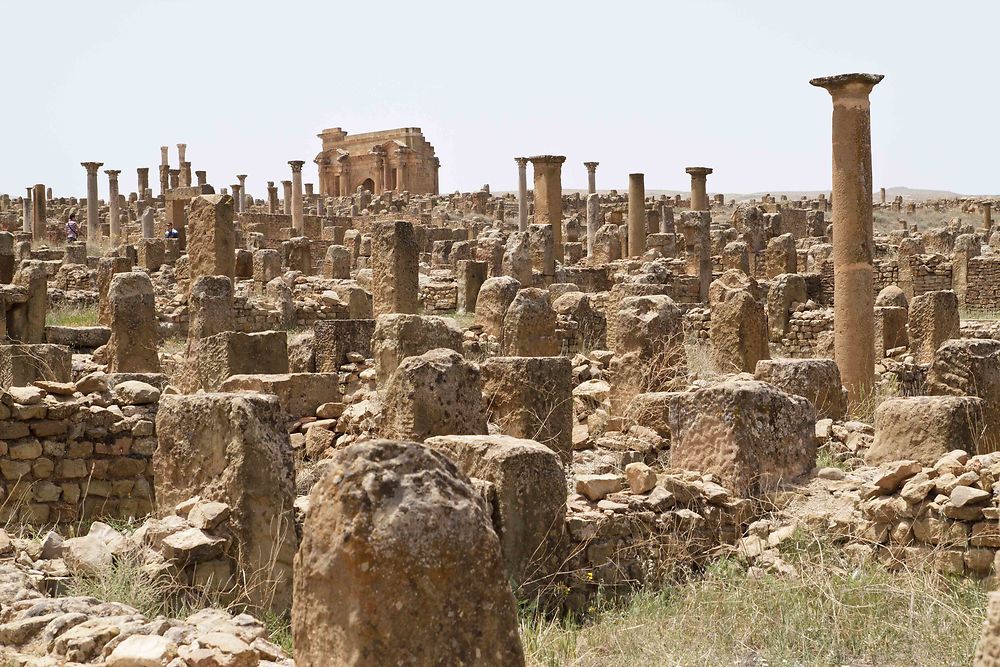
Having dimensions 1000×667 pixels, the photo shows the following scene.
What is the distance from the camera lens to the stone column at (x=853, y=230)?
11336 mm

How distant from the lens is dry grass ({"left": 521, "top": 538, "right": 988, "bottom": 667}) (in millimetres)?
4957

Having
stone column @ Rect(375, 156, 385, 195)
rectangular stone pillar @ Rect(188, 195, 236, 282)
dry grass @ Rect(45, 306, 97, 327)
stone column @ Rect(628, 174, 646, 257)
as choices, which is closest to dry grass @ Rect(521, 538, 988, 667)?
rectangular stone pillar @ Rect(188, 195, 236, 282)

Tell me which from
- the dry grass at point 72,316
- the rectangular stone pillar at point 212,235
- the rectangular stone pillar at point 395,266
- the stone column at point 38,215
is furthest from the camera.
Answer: the stone column at point 38,215

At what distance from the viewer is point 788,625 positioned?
17.3 ft

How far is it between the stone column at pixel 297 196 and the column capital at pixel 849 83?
25428mm

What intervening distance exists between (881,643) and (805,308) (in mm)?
14076

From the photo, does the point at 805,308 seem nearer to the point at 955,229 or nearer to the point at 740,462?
the point at 740,462

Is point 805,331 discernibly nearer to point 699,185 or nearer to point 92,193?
point 699,185

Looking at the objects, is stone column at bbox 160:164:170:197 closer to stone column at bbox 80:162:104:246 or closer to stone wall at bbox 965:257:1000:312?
stone column at bbox 80:162:104:246

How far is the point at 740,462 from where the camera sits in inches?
290

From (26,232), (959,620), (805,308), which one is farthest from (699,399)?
(26,232)

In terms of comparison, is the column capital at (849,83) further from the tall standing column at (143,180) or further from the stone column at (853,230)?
the tall standing column at (143,180)

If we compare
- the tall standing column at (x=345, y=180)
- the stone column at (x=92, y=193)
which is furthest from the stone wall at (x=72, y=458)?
the tall standing column at (x=345, y=180)

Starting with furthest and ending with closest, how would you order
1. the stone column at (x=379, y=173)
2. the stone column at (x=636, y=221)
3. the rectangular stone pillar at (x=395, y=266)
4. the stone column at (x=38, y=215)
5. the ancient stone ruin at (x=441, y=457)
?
the stone column at (x=379, y=173), the stone column at (x=38, y=215), the stone column at (x=636, y=221), the rectangular stone pillar at (x=395, y=266), the ancient stone ruin at (x=441, y=457)
